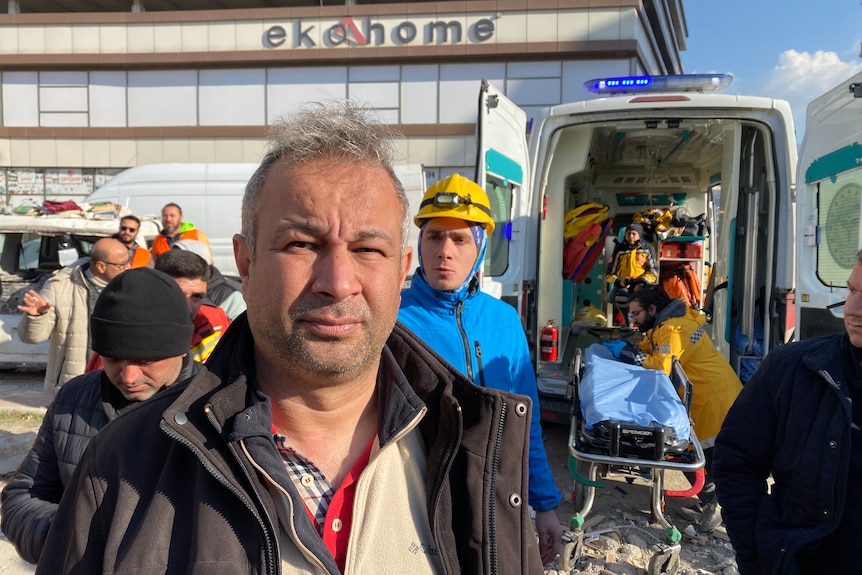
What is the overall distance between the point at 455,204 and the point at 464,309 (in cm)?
45

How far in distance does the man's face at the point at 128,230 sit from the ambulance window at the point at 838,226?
6101mm

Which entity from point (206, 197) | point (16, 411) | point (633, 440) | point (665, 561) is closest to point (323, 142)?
point (633, 440)

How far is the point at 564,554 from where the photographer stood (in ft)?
10.5

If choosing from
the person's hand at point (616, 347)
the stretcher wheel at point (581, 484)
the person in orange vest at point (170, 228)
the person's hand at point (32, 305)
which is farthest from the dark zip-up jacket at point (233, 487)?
the person in orange vest at point (170, 228)

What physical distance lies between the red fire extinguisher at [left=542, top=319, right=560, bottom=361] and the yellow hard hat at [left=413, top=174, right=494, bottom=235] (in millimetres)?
2622

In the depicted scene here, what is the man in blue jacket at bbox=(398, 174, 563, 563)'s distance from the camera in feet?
7.41

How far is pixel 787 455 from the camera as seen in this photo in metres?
1.96

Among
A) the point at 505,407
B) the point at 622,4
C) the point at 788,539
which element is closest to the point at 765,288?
the point at 788,539

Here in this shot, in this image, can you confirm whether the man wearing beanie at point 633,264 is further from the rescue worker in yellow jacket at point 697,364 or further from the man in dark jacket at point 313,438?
the man in dark jacket at point 313,438

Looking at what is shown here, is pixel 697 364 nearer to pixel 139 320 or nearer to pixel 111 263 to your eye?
pixel 139 320

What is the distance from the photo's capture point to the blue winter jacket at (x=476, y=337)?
7.37 ft

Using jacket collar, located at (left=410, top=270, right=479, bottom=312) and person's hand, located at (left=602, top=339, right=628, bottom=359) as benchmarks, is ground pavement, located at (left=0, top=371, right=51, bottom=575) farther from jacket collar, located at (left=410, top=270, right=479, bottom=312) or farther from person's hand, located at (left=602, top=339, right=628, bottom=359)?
person's hand, located at (left=602, top=339, right=628, bottom=359)

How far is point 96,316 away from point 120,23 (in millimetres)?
21679

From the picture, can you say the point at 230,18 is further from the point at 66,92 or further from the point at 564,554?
the point at 564,554
